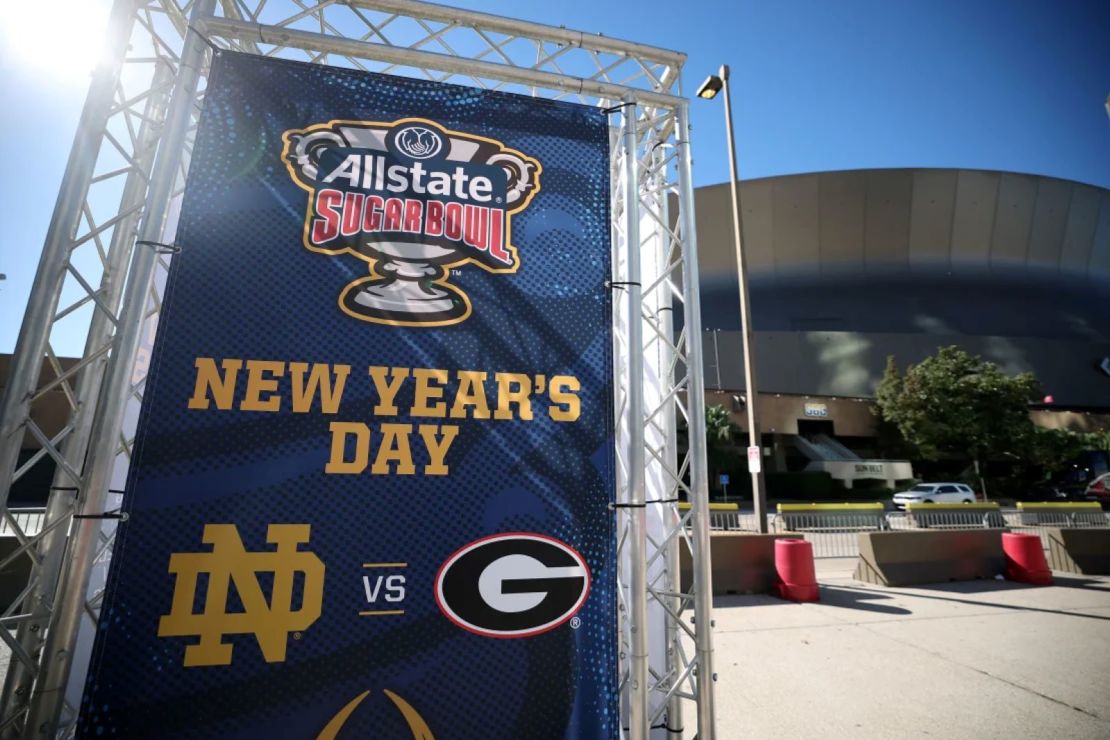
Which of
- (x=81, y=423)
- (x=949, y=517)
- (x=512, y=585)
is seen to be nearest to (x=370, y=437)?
(x=512, y=585)

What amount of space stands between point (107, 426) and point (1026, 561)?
14.3 m

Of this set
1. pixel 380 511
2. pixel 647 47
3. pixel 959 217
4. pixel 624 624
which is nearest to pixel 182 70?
pixel 380 511

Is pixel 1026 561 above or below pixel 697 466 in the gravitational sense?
below

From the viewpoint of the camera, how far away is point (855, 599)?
29.2 ft

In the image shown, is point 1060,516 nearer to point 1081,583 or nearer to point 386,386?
point 1081,583

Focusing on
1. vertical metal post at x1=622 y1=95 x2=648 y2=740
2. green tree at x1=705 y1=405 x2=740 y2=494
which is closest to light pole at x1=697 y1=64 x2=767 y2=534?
vertical metal post at x1=622 y1=95 x2=648 y2=740

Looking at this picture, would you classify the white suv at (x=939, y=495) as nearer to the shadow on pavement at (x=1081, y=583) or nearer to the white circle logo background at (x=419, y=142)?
the shadow on pavement at (x=1081, y=583)

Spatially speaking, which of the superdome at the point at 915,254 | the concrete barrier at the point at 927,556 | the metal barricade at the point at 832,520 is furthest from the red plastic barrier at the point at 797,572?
the superdome at the point at 915,254

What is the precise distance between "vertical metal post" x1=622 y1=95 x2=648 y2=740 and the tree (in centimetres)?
3980

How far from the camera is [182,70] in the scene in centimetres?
367

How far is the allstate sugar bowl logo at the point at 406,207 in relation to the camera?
3.60 m

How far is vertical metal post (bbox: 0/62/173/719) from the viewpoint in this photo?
10.4 feet

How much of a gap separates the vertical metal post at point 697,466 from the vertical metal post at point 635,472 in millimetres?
429

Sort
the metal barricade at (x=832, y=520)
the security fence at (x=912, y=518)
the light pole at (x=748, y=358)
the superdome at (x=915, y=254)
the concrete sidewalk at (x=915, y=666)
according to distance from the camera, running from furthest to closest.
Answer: the superdome at (x=915, y=254) → the metal barricade at (x=832, y=520) → the security fence at (x=912, y=518) → the light pole at (x=748, y=358) → the concrete sidewalk at (x=915, y=666)
